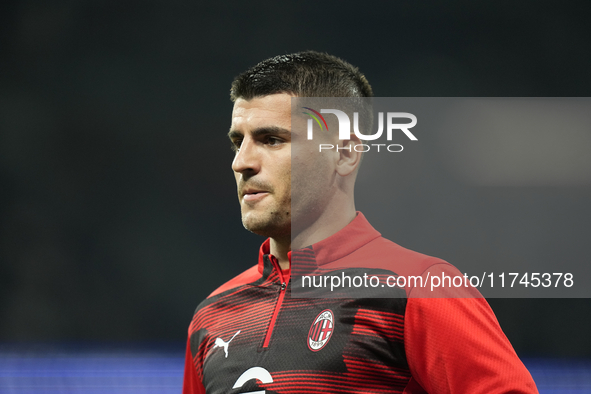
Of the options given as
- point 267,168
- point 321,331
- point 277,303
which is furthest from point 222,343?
point 267,168

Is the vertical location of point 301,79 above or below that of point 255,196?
above

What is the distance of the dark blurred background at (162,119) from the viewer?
2824 mm

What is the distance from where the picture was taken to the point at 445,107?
129 centimetres

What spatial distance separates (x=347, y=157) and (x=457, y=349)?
0.46 meters

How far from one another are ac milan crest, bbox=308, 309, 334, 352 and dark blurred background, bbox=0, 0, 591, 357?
6.43ft

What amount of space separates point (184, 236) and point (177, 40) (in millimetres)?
1219

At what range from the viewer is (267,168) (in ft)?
3.53

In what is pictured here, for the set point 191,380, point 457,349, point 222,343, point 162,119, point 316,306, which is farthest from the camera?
point 162,119

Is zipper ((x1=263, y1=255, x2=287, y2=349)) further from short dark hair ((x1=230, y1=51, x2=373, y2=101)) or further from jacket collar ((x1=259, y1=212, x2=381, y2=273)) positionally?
short dark hair ((x1=230, y1=51, x2=373, y2=101))

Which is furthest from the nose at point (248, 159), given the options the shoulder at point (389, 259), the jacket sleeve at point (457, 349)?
the jacket sleeve at point (457, 349)

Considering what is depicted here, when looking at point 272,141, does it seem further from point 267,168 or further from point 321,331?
point 321,331

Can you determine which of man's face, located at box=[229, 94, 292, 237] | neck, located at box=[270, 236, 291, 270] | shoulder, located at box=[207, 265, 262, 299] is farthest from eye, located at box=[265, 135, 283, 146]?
shoulder, located at box=[207, 265, 262, 299]

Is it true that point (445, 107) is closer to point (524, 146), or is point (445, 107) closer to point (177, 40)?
point (524, 146)

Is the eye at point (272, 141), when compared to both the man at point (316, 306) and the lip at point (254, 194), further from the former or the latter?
the lip at point (254, 194)
